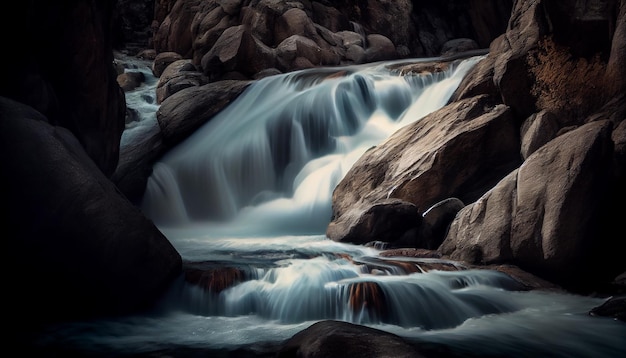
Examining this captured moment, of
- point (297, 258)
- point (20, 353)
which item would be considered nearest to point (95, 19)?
point (297, 258)

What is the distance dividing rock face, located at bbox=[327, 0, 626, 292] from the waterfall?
2.01 metres

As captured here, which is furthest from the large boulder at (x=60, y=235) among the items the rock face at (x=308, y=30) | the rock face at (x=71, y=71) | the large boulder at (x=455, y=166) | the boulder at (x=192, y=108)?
the rock face at (x=308, y=30)

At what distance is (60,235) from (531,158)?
655 cm

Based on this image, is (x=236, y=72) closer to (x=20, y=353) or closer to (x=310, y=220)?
(x=310, y=220)

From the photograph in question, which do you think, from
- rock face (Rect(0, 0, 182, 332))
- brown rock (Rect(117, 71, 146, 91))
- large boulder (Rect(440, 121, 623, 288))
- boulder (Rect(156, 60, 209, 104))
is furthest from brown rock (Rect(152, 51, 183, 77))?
large boulder (Rect(440, 121, 623, 288))

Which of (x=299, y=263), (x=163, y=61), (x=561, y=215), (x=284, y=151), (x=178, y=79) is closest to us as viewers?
(x=561, y=215)

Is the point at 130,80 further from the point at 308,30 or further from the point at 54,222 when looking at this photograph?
the point at 54,222

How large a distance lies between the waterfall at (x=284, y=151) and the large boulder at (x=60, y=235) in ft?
18.6

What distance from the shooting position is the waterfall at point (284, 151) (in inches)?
509

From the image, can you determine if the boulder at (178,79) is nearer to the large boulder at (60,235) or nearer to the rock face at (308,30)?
the rock face at (308,30)

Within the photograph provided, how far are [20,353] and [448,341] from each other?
4.22 meters

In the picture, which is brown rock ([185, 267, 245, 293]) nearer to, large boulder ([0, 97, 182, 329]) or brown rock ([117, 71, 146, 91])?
large boulder ([0, 97, 182, 329])

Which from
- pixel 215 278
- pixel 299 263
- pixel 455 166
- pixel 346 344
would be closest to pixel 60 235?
pixel 215 278

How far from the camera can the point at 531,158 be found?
25.7 ft
